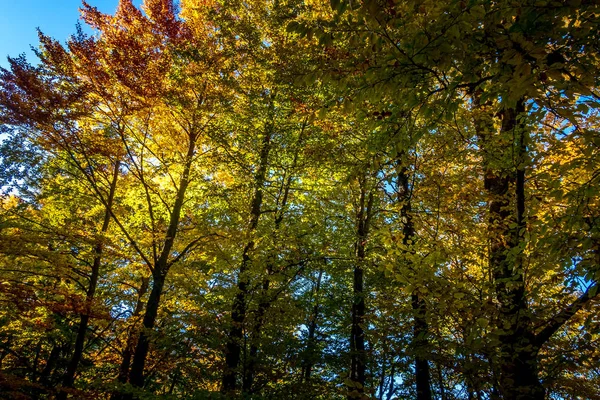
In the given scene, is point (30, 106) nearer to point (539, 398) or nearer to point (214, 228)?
point (214, 228)

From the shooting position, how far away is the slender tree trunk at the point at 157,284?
24.1 feet

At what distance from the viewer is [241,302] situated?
6363 mm

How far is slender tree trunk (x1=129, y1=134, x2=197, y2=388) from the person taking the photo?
24.1ft

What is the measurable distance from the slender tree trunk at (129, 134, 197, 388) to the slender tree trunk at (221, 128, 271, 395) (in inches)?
63.6

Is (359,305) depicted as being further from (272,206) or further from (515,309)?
(515,309)

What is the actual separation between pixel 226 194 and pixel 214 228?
902mm

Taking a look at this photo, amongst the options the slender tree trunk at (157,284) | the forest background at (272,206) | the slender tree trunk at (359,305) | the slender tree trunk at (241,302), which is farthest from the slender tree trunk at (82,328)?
the slender tree trunk at (359,305)

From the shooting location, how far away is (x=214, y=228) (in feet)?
27.0

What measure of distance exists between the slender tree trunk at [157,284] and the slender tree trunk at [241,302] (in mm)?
1614

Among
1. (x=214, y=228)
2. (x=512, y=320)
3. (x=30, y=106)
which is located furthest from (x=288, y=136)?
(x=512, y=320)

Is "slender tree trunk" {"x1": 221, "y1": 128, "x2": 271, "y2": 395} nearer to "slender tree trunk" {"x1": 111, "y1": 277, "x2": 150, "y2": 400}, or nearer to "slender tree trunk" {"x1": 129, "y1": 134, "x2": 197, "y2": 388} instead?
"slender tree trunk" {"x1": 129, "y1": 134, "x2": 197, "y2": 388}

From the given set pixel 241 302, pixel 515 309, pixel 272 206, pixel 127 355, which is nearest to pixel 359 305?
pixel 272 206

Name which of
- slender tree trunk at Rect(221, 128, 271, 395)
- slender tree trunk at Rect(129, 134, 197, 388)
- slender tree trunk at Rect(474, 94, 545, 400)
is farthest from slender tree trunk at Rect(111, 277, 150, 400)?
slender tree trunk at Rect(474, 94, 545, 400)

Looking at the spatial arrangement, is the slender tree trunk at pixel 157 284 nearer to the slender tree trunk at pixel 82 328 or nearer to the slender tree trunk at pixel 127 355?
the slender tree trunk at pixel 82 328
